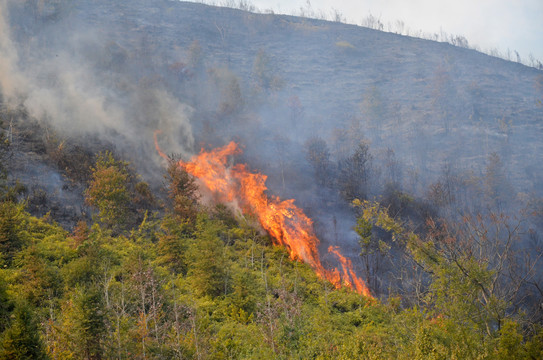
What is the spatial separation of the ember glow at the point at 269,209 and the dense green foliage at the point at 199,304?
2579 mm

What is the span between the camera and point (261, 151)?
5762 cm

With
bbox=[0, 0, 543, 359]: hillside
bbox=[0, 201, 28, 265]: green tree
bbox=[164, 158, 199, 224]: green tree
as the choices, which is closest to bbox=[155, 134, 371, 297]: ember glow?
bbox=[0, 0, 543, 359]: hillside

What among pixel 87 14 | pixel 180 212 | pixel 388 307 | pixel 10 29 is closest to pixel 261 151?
pixel 180 212

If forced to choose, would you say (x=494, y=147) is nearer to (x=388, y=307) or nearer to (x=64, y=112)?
(x=388, y=307)

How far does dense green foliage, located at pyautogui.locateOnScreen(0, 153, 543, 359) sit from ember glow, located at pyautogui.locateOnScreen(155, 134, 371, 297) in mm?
2579

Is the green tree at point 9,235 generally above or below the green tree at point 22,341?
below

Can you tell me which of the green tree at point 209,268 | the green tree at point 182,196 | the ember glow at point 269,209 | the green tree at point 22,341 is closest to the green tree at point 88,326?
the green tree at point 22,341

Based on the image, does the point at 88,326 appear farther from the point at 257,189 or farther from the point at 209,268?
the point at 257,189

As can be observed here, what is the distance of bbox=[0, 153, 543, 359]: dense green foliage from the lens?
12.0 meters

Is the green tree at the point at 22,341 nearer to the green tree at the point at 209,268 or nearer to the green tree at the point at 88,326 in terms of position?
the green tree at the point at 88,326

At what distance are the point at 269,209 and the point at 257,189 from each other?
4379mm

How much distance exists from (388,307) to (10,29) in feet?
265

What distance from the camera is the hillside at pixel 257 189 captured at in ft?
51.6

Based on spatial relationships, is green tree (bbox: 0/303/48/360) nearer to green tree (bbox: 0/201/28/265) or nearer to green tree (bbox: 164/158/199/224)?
green tree (bbox: 0/201/28/265)
